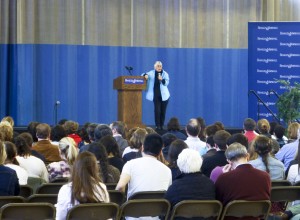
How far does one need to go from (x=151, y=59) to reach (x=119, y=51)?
891mm

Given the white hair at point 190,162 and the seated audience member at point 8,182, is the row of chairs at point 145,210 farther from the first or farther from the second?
the seated audience member at point 8,182

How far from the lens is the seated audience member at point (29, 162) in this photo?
7027 millimetres

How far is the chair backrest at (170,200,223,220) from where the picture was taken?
5.34 m

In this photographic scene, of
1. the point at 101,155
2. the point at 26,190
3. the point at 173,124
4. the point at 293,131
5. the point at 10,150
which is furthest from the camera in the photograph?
the point at 173,124

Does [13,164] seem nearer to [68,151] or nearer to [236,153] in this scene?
[68,151]

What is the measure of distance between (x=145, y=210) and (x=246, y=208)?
824 millimetres

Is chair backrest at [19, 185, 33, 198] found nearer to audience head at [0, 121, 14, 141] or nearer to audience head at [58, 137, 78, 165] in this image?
audience head at [58, 137, 78, 165]

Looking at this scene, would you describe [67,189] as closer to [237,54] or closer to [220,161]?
[220,161]

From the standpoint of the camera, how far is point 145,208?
5.38 metres

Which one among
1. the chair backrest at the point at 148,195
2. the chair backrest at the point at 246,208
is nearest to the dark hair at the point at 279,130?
the chair backrest at the point at 246,208

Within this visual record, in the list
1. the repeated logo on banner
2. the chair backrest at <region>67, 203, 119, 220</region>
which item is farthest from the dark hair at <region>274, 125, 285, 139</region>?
the repeated logo on banner

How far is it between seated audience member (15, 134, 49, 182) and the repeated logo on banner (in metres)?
9.74

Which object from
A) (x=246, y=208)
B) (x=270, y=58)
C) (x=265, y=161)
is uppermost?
(x=270, y=58)

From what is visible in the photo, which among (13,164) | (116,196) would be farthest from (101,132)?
(116,196)
